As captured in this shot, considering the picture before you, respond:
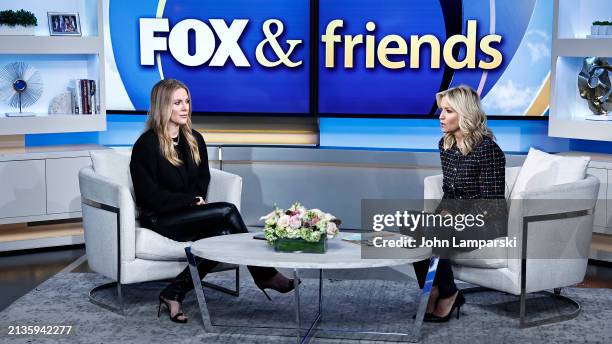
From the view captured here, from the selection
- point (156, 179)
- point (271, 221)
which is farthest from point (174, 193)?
point (271, 221)

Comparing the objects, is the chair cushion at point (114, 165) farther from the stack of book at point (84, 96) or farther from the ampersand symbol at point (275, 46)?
the ampersand symbol at point (275, 46)

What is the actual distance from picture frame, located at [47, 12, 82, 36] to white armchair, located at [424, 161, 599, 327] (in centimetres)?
356

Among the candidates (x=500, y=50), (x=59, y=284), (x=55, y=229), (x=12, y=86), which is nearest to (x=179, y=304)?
(x=59, y=284)

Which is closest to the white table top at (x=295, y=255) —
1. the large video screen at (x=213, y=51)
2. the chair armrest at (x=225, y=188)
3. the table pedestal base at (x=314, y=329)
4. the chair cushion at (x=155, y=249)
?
the table pedestal base at (x=314, y=329)

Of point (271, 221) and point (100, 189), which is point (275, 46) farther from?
point (271, 221)

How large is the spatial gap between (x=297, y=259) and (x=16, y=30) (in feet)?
11.1

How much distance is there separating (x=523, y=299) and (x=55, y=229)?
3.62m

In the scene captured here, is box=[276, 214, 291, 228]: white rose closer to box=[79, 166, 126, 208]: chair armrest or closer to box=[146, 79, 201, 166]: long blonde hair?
box=[79, 166, 126, 208]: chair armrest

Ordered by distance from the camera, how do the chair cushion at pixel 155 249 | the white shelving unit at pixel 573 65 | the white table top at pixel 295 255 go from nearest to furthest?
the white table top at pixel 295 255
the chair cushion at pixel 155 249
the white shelving unit at pixel 573 65

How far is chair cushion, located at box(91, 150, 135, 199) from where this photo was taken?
557 centimetres

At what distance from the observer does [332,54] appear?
7.43m

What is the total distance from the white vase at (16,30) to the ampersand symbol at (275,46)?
1738 mm

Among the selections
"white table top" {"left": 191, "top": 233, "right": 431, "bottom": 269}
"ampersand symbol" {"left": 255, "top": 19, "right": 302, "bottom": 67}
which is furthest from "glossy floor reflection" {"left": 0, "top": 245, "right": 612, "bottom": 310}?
"ampersand symbol" {"left": 255, "top": 19, "right": 302, "bottom": 67}

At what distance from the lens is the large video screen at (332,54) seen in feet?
23.6
